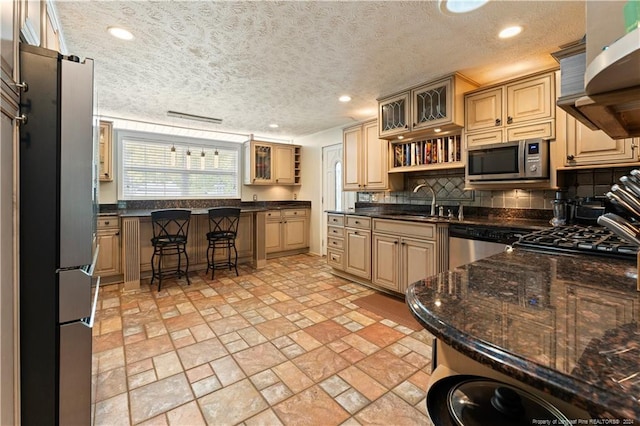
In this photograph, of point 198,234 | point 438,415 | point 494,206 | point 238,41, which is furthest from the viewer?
point 198,234

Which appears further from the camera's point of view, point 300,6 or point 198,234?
point 198,234

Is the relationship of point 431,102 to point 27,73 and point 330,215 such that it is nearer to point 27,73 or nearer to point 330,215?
point 330,215

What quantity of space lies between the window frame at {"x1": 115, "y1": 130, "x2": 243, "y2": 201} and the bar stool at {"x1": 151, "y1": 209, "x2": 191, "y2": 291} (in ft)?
2.85

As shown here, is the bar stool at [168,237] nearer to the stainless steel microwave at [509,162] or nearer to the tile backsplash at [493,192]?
the tile backsplash at [493,192]

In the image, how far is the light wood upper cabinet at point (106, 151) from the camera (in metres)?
3.88

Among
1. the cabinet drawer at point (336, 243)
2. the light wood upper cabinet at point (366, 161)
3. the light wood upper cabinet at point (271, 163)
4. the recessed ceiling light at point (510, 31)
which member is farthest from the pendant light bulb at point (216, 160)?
the recessed ceiling light at point (510, 31)

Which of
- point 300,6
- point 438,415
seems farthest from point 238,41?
point 438,415

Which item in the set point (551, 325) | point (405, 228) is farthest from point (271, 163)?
point (551, 325)

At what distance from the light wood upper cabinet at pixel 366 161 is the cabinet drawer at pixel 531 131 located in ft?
4.58

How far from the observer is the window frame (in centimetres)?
439

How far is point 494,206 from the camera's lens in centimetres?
305

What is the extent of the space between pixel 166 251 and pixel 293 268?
1850 mm

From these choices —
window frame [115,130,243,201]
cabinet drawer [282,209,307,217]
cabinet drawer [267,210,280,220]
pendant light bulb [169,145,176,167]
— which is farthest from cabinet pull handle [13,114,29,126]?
cabinet drawer [282,209,307,217]

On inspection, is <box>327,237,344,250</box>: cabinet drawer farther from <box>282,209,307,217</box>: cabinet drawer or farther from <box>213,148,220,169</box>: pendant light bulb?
<box>213,148,220,169</box>: pendant light bulb
